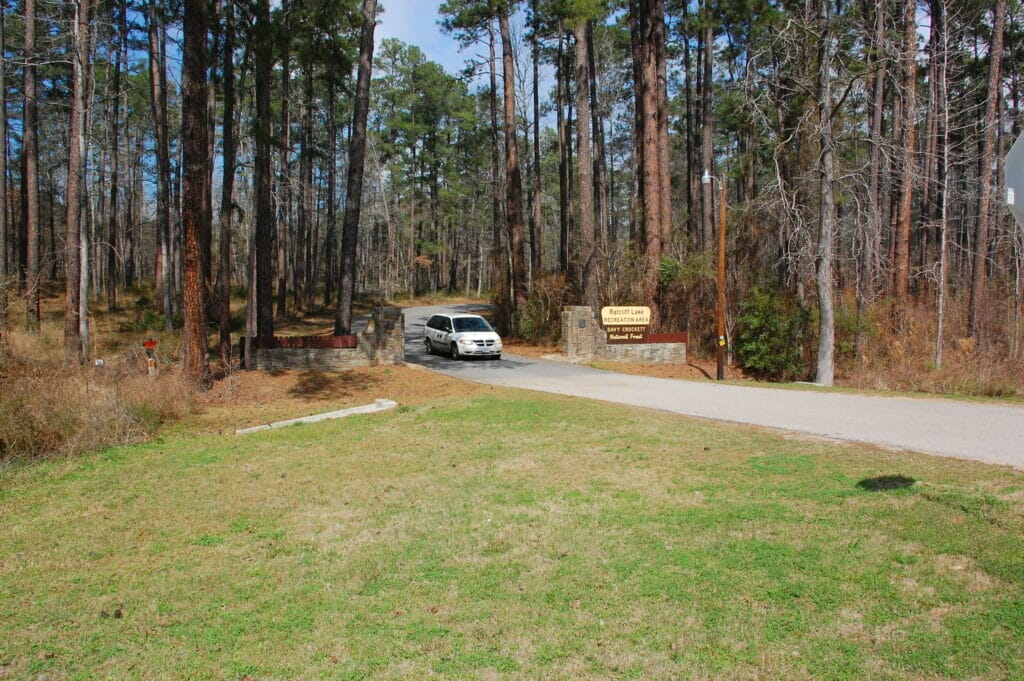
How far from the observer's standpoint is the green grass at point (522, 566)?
12.7ft

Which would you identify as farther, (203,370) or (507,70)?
(507,70)

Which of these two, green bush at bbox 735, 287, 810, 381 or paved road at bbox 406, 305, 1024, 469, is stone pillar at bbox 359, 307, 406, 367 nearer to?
paved road at bbox 406, 305, 1024, 469

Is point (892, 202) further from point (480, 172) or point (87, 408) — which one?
point (480, 172)

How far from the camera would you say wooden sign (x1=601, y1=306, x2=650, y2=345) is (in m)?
22.7

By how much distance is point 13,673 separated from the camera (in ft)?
12.4

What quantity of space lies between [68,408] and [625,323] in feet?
56.0

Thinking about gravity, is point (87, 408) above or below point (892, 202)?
below

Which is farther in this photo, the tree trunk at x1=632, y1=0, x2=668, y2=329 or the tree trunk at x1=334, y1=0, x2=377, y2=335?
the tree trunk at x1=632, y1=0, x2=668, y2=329

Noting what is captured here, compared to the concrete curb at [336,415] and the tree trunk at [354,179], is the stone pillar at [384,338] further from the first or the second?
the concrete curb at [336,415]

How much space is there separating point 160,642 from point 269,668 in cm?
86

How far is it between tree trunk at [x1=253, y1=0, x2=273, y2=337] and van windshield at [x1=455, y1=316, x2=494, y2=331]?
20.8ft

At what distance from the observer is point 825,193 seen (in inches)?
730

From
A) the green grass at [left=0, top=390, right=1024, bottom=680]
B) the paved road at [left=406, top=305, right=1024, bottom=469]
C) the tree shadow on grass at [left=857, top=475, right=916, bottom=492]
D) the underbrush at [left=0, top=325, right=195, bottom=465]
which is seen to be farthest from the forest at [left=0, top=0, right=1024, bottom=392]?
the tree shadow on grass at [left=857, top=475, right=916, bottom=492]

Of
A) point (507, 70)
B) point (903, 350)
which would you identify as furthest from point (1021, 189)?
point (507, 70)
